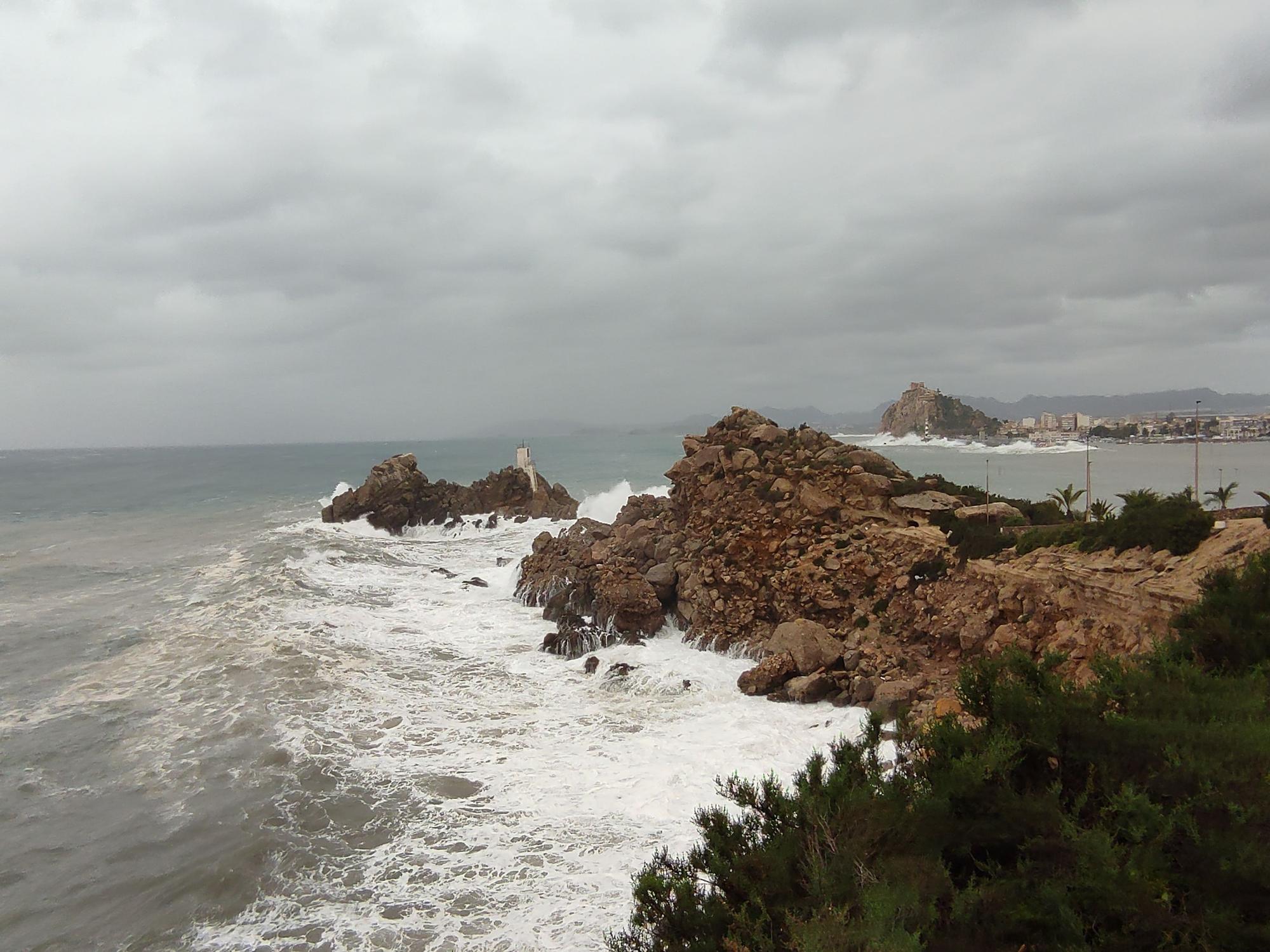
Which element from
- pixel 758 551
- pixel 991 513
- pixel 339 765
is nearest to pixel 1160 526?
pixel 991 513

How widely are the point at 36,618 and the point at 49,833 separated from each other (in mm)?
18413

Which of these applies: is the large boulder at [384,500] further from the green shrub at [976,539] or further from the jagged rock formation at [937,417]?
the jagged rock formation at [937,417]

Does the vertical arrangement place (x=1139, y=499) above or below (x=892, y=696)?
above

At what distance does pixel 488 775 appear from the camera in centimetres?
1259

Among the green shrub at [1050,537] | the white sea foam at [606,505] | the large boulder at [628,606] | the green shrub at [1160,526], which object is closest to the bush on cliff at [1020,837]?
the green shrub at [1160,526]

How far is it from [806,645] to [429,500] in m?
37.3

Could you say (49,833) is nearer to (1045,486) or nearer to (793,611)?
(793,611)

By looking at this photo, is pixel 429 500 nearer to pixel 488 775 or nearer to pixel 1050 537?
pixel 488 775

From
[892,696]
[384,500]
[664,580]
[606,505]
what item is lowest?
[892,696]

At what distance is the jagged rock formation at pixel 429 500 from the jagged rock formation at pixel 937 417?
92.7 meters

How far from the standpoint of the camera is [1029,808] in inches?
230

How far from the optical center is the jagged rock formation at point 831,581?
44.0 feet

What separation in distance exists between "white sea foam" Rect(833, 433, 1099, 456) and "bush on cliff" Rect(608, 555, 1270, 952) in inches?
3243

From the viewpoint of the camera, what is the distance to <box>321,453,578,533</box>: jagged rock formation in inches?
1863
